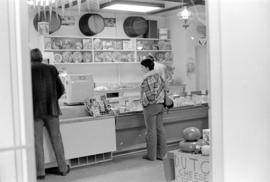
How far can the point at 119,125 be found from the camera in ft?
17.9

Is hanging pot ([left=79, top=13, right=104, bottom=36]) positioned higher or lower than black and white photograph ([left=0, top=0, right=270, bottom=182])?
higher

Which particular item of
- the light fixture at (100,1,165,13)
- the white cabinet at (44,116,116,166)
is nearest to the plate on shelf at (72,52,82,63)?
the light fixture at (100,1,165,13)

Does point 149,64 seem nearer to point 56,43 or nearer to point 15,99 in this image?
point 56,43

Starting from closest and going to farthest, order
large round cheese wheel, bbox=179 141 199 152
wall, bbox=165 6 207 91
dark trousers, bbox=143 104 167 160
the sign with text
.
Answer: the sign with text → large round cheese wheel, bbox=179 141 199 152 → dark trousers, bbox=143 104 167 160 → wall, bbox=165 6 207 91

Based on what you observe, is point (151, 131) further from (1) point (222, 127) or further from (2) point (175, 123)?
(1) point (222, 127)

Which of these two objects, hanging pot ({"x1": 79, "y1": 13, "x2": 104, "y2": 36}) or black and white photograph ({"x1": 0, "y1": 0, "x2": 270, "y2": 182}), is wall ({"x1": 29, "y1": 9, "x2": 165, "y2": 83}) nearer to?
black and white photograph ({"x1": 0, "y1": 0, "x2": 270, "y2": 182})

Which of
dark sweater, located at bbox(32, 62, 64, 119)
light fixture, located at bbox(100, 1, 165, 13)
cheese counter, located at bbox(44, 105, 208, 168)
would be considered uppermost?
light fixture, located at bbox(100, 1, 165, 13)

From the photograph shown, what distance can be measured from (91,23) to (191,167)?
5157mm

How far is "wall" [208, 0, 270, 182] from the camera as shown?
2223mm

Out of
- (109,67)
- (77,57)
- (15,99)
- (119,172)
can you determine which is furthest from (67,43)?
(15,99)

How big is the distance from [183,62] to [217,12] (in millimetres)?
7099

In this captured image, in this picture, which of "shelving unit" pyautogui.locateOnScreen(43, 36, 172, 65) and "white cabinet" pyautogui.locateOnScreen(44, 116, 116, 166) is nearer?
"white cabinet" pyautogui.locateOnScreen(44, 116, 116, 166)

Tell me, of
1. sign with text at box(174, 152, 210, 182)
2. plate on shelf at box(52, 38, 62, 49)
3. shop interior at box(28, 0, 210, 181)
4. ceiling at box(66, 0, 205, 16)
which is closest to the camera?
sign with text at box(174, 152, 210, 182)

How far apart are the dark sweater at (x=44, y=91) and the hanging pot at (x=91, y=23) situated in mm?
3260
